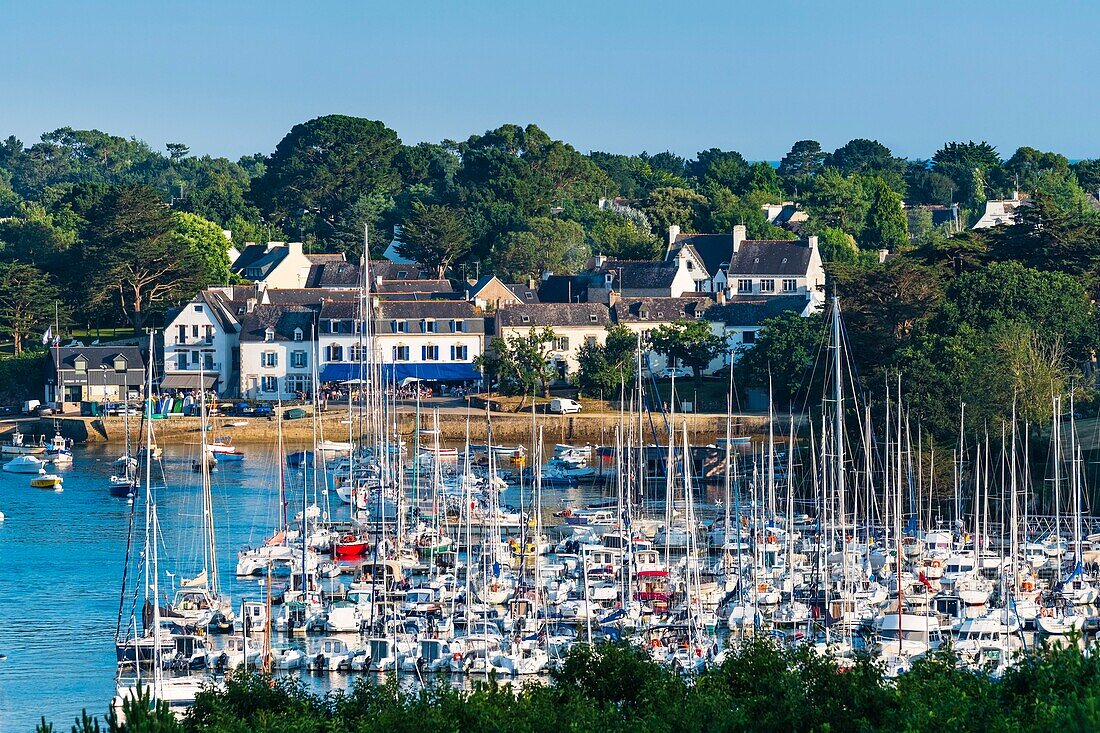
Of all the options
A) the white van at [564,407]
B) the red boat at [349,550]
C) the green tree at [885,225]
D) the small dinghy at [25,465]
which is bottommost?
the red boat at [349,550]

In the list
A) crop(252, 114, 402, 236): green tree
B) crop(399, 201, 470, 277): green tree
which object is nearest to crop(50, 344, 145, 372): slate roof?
crop(399, 201, 470, 277): green tree

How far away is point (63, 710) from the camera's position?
29.5 m

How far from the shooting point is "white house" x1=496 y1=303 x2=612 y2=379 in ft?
218

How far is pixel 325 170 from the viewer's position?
101938 mm

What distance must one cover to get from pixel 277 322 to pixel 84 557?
83.5ft

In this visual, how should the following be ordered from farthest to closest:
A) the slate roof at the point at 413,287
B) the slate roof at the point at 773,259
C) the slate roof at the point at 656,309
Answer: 1. the slate roof at the point at 773,259
2. the slate roof at the point at 413,287
3. the slate roof at the point at 656,309

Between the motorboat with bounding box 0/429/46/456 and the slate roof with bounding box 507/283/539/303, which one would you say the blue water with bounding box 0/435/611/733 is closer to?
the motorboat with bounding box 0/429/46/456

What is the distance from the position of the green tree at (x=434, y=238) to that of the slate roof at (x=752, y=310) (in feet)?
61.0

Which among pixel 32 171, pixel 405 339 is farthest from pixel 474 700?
pixel 32 171

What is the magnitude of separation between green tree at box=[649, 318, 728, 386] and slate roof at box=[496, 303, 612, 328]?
2.69 meters

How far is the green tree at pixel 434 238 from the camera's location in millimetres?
84438

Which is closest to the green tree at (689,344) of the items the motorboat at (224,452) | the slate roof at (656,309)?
the slate roof at (656,309)

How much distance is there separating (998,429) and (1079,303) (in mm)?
12677

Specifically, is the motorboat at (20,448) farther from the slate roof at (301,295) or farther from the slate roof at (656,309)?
the slate roof at (656,309)
